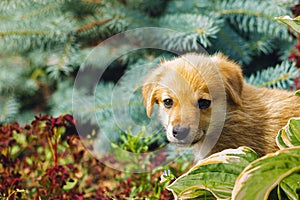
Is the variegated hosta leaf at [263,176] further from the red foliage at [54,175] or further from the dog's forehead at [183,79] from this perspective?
the red foliage at [54,175]

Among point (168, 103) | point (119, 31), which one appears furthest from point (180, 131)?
point (119, 31)

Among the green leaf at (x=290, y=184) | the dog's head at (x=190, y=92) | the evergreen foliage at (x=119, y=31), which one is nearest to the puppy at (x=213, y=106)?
the dog's head at (x=190, y=92)

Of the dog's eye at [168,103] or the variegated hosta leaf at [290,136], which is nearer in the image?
the variegated hosta leaf at [290,136]

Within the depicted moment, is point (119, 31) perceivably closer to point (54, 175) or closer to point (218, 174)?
point (54, 175)

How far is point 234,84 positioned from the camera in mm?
1884

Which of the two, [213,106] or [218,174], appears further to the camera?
[213,106]

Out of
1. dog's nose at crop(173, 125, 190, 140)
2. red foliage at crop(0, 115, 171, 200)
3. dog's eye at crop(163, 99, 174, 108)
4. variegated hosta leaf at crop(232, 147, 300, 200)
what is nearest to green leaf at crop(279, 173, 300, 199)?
variegated hosta leaf at crop(232, 147, 300, 200)

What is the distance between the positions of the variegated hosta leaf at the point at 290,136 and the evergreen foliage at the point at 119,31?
126 cm

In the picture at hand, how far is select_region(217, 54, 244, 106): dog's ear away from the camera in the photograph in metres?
1.85

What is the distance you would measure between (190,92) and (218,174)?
0.36 m

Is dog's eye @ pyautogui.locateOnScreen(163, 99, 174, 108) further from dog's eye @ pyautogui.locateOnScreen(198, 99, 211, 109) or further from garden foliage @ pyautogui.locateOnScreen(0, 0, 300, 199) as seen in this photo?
garden foliage @ pyautogui.locateOnScreen(0, 0, 300, 199)

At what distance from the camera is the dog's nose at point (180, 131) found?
1734mm

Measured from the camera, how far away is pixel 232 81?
1.89 metres

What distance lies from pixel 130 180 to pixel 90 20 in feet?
3.86
